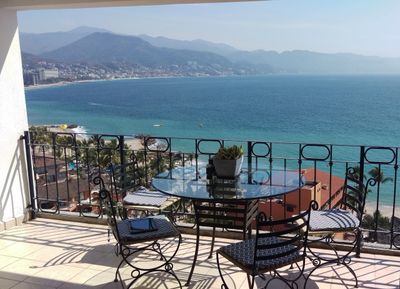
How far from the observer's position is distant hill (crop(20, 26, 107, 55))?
185 feet

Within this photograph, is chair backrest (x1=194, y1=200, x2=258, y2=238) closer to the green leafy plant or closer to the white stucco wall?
the green leafy plant

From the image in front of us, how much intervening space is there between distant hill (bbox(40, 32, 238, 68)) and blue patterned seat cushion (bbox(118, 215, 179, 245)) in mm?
54002

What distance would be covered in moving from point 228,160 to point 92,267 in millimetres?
1490

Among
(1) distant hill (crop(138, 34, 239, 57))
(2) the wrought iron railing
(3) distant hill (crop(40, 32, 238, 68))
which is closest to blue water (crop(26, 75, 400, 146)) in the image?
(3) distant hill (crop(40, 32, 238, 68))

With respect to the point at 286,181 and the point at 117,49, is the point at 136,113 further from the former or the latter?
the point at 286,181

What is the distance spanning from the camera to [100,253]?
3.62m

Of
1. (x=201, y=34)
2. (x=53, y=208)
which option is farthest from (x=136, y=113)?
(x=53, y=208)

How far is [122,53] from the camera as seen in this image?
57188 millimetres

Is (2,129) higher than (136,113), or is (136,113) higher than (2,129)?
(2,129)

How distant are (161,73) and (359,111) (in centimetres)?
3016

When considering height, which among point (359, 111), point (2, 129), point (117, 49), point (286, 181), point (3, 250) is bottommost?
point (359, 111)

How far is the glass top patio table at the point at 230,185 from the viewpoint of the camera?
2766 mm

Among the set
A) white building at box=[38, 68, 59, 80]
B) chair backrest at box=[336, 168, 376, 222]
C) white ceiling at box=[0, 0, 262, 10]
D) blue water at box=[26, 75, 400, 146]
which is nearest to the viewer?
chair backrest at box=[336, 168, 376, 222]

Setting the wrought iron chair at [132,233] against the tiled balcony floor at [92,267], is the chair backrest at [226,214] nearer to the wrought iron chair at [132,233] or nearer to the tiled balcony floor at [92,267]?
the wrought iron chair at [132,233]
